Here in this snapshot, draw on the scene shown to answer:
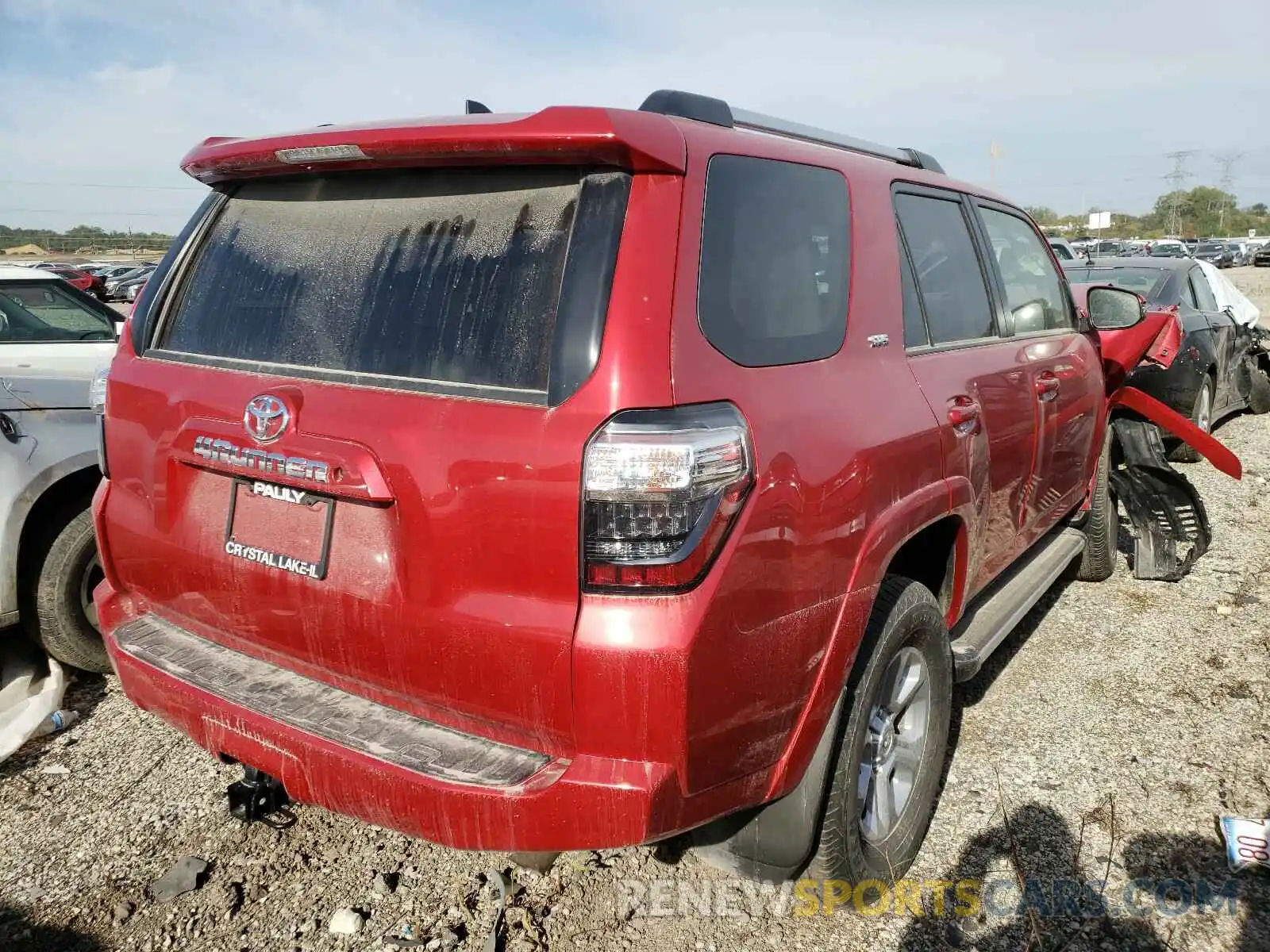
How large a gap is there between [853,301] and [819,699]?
1013mm

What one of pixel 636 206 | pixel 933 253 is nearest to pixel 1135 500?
pixel 933 253

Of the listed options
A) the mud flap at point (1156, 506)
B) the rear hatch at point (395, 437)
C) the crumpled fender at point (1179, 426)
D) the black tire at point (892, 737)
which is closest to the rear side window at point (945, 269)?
the black tire at point (892, 737)

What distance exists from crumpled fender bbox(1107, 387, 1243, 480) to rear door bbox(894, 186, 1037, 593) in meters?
1.73

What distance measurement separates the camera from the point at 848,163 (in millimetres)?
2514

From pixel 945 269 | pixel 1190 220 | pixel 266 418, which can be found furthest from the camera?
pixel 1190 220

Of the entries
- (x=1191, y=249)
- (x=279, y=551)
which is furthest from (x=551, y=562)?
(x=1191, y=249)

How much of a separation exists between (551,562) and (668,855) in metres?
1.41

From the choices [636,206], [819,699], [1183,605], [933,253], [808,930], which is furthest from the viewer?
[1183,605]

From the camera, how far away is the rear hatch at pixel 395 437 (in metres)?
1.76

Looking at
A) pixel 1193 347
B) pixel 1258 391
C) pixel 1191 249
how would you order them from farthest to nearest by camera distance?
pixel 1191 249 → pixel 1258 391 → pixel 1193 347

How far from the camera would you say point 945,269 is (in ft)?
9.77

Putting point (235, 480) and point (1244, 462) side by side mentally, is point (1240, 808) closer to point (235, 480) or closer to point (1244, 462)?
point (235, 480)

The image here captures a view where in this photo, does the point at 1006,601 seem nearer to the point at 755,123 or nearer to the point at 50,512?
the point at 755,123

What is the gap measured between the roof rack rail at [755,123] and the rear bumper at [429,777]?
1415mm
